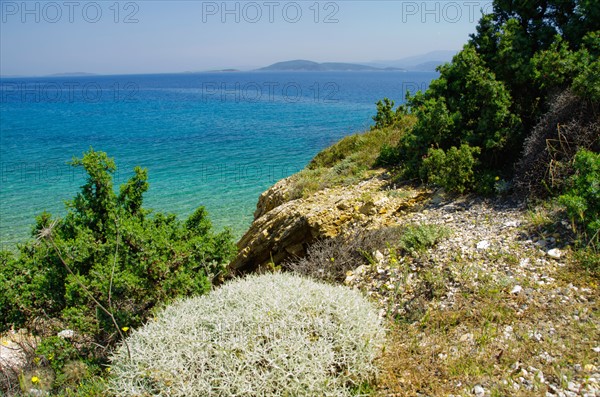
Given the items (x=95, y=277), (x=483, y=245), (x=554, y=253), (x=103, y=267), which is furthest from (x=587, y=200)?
(x=95, y=277)

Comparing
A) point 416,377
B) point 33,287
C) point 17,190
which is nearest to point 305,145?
point 17,190

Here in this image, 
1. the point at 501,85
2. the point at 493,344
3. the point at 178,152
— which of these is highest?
the point at 501,85

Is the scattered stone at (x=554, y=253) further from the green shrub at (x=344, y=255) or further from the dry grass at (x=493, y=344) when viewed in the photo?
the green shrub at (x=344, y=255)

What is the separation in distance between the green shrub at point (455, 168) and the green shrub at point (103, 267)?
435 centimetres

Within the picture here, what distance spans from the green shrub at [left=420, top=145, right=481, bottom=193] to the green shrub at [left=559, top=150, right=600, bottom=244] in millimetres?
2229

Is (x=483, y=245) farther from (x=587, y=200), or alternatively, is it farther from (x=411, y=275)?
(x=587, y=200)

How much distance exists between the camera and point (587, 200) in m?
5.66

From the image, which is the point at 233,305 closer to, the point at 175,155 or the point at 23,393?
the point at 23,393

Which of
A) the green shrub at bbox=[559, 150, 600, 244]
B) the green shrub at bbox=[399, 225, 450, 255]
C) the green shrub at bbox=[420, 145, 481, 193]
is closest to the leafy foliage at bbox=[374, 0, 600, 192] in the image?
the green shrub at bbox=[420, 145, 481, 193]

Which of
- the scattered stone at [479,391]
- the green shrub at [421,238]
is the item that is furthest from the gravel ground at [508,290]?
the green shrub at [421,238]

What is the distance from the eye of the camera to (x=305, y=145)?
29.3 meters

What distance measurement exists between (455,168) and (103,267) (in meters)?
6.43

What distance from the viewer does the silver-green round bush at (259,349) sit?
362 cm

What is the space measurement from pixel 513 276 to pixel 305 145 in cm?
2462
